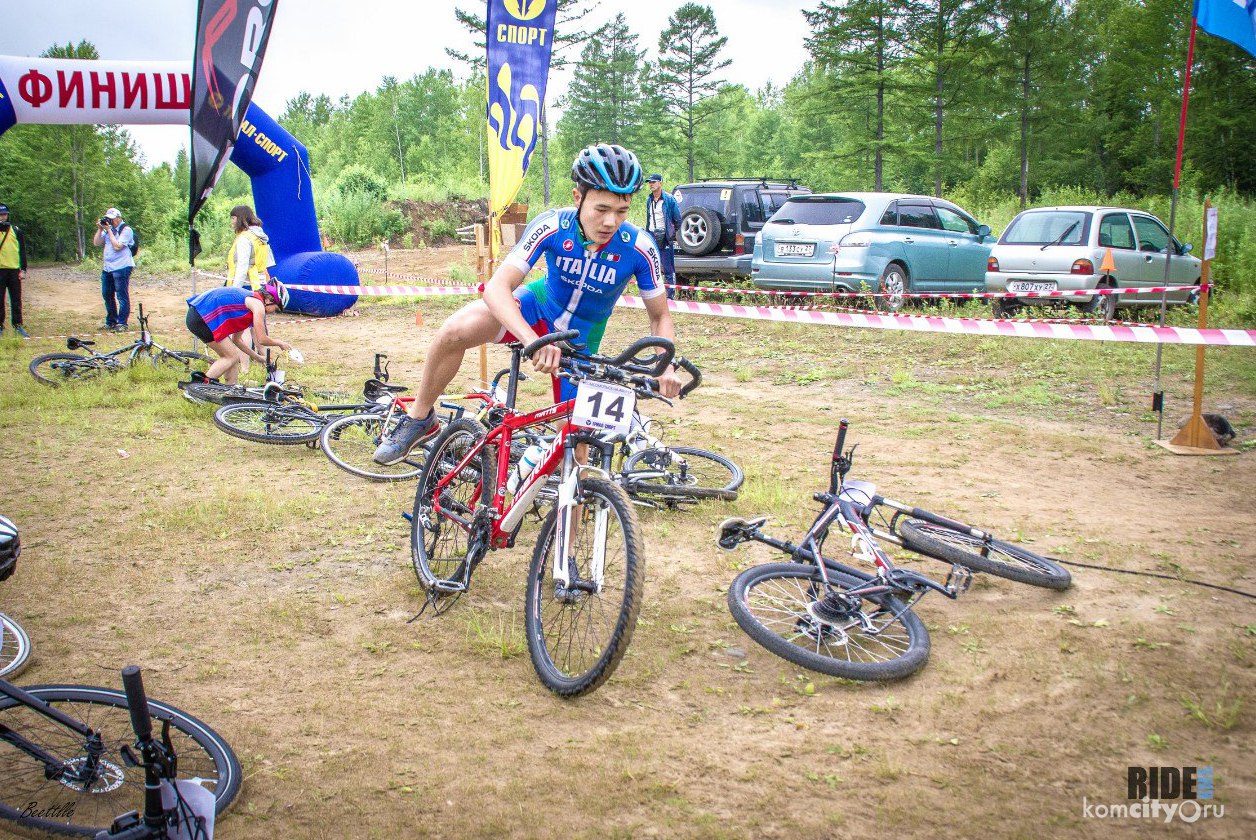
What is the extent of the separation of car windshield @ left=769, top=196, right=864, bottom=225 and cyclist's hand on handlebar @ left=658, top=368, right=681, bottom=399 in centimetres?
1086

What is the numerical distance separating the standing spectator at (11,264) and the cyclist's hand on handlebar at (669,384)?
46.4 feet

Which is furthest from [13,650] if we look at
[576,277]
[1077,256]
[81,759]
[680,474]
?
[1077,256]

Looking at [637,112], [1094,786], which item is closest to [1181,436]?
[1094,786]

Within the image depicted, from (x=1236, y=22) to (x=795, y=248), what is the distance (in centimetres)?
736

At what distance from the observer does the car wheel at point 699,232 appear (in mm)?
16016

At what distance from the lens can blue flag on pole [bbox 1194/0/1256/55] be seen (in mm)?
6703

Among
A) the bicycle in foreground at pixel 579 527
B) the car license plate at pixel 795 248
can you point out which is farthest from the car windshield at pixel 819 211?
the bicycle in foreground at pixel 579 527

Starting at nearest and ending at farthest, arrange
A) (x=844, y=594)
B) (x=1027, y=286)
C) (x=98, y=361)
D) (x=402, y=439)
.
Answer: (x=844, y=594), (x=402, y=439), (x=98, y=361), (x=1027, y=286)

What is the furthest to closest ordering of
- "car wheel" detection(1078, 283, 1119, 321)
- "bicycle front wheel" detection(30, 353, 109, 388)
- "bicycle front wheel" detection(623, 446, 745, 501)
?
"car wheel" detection(1078, 283, 1119, 321) → "bicycle front wheel" detection(30, 353, 109, 388) → "bicycle front wheel" detection(623, 446, 745, 501)

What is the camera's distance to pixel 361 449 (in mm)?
7207

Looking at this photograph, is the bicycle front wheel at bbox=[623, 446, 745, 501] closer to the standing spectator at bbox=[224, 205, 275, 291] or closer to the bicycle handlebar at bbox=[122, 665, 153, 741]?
the bicycle handlebar at bbox=[122, 665, 153, 741]

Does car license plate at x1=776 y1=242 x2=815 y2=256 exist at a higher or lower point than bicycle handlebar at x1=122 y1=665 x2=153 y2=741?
higher

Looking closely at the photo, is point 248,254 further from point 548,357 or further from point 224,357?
point 548,357

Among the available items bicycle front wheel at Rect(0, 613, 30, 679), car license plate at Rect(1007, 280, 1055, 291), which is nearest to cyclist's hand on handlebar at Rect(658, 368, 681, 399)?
bicycle front wheel at Rect(0, 613, 30, 679)
